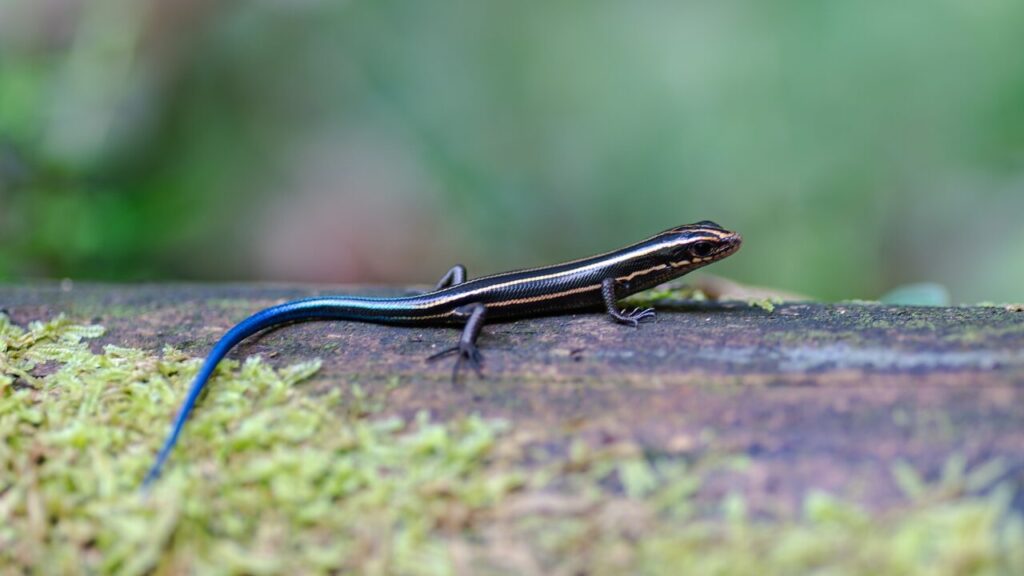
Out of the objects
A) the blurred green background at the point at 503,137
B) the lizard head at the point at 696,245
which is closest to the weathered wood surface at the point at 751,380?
the lizard head at the point at 696,245

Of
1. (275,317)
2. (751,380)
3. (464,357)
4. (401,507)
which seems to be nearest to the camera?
(401,507)

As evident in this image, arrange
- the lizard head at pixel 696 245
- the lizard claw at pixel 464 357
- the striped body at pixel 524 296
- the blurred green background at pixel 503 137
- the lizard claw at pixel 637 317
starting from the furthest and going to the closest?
1. the blurred green background at pixel 503 137
2. the lizard head at pixel 696 245
3. the striped body at pixel 524 296
4. the lizard claw at pixel 637 317
5. the lizard claw at pixel 464 357

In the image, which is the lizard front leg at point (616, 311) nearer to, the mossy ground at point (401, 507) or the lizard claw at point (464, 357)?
the lizard claw at point (464, 357)

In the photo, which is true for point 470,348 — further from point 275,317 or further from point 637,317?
point 275,317

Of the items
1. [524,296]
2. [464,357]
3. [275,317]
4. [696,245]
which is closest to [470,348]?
[464,357]

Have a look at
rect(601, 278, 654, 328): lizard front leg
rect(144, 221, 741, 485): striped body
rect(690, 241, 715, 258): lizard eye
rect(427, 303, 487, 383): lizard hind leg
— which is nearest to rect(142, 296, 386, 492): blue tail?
rect(144, 221, 741, 485): striped body

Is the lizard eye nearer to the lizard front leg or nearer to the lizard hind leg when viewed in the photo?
the lizard front leg
